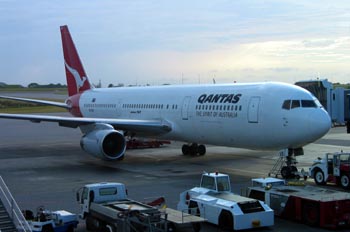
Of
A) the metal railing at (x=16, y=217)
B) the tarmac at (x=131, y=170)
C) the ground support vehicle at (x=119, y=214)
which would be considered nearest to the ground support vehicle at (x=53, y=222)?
the metal railing at (x=16, y=217)

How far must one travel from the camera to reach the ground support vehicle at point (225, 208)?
39.7 feet

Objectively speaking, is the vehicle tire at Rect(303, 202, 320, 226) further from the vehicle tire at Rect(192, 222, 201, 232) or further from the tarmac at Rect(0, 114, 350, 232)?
the vehicle tire at Rect(192, 222, 201, 232)

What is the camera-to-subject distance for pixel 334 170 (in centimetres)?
1789

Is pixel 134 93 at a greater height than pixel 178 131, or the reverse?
pixel 134 93

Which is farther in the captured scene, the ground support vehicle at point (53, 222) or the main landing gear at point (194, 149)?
the main landing gear at point (194, 149)

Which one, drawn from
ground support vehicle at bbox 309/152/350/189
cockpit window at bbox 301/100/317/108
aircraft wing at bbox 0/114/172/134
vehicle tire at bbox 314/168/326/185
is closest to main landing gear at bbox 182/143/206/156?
aircraft wing at bbox 0/114/172/134

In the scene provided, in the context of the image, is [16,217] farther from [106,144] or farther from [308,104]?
[308,104]

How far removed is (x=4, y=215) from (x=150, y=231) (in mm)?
3491

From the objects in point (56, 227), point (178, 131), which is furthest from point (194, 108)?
point (56, 227)

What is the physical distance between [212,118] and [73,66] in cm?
1693

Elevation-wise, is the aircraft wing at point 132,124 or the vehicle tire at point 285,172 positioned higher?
the aircraft wing at point 132,124

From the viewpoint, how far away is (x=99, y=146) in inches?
888

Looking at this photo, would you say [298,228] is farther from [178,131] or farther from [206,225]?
[178,131]

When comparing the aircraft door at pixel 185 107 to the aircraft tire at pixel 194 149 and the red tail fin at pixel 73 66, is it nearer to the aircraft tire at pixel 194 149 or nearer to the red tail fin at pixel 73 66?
the aircraft tire at pixel 194 149
